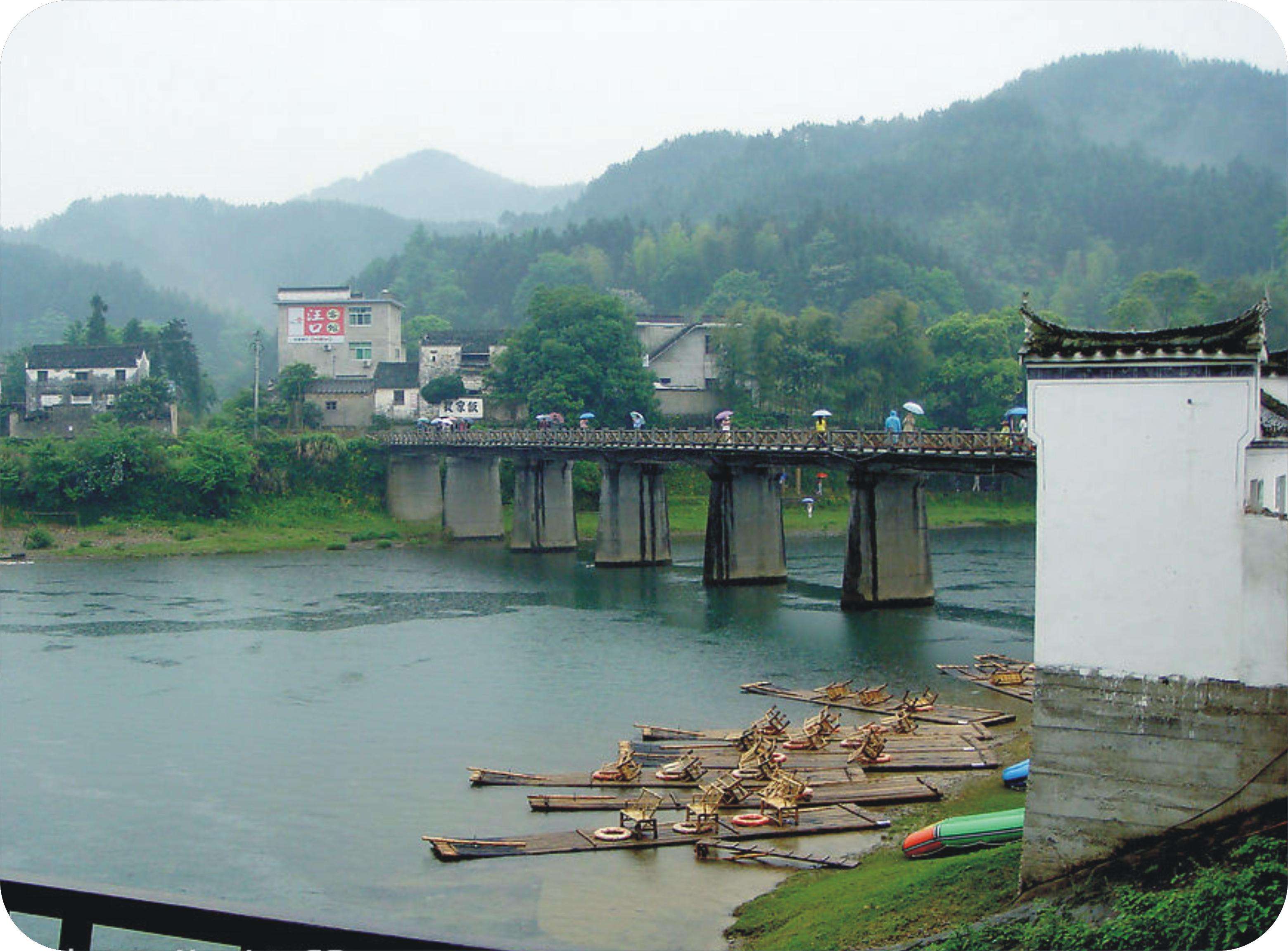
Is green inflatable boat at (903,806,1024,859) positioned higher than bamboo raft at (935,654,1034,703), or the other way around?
green inflatable boat at (903,806,1024,859)

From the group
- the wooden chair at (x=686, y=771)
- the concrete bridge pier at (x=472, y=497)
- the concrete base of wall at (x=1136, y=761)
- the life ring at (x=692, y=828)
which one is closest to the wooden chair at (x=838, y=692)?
the wooden chair at (x=686, y=771)

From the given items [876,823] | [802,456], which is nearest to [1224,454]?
[876,823]

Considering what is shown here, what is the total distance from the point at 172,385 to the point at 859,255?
259 feet

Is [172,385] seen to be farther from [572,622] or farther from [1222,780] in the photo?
[1222,780]

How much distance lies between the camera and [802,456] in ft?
188

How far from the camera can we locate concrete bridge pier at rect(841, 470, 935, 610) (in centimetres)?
5241

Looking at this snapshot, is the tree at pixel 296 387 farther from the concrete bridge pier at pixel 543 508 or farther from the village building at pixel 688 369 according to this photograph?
the concrete bridge pier at pixel 543 508

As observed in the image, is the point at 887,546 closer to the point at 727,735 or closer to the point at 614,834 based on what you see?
the point at 727,735

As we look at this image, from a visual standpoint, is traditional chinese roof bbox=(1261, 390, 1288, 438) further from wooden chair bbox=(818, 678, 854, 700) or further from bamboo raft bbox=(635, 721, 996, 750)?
wooden chair bbox=(818, 678, 854, 700)

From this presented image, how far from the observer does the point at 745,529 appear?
6169cm

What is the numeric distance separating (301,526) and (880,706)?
55.3 m

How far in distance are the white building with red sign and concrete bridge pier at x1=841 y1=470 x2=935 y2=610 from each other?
6669 cm

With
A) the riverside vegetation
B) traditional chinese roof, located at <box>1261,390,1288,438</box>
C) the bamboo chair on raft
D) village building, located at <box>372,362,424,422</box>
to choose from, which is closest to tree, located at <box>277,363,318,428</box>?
village building, located at <box>372,362,424,422</box>

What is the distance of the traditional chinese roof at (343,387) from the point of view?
329 feet
